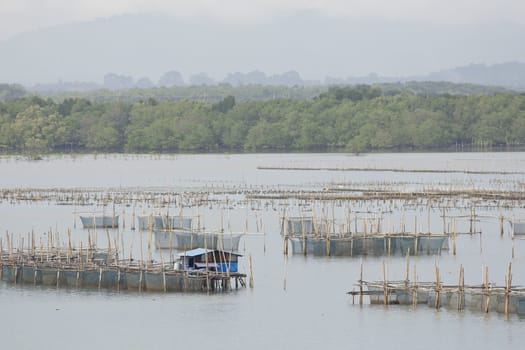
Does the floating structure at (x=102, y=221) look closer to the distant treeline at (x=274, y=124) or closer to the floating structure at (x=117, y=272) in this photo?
the floating structure at (x=117, y=272)

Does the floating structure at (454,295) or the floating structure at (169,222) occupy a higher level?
the floating structure at (169,222)

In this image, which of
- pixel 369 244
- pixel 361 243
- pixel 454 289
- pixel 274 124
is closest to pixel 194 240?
pixel 361 243

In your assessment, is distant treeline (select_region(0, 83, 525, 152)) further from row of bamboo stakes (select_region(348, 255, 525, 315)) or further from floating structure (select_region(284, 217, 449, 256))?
row of bamboo stakes (select_region(348, 255, 525, 315))

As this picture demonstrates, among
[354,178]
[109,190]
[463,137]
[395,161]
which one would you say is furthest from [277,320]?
[463,137]

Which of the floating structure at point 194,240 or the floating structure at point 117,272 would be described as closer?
the floating structure at point 117,272

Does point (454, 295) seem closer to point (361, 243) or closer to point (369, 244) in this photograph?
point (361, 243)

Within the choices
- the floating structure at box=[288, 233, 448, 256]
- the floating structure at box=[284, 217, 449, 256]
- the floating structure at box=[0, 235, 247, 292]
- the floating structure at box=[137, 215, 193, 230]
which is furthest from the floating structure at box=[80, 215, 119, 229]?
the floating structure at box=[0, 235, 247, 292]

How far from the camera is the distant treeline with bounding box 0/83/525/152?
14238cm

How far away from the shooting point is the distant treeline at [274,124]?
14238cm

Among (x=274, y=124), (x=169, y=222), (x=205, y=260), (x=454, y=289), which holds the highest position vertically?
(x=274, y=124)

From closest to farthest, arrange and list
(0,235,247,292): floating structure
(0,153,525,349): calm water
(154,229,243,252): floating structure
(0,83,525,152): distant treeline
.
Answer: (0,153,525,349): calm water < (0,235,247,292): floating structure < (154,229,243,252): floating structure < (0,83,525,152): distant treeline

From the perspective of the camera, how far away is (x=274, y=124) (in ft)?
492

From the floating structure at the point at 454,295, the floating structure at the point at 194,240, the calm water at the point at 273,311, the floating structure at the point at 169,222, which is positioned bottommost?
the calm water at the point at 273,311

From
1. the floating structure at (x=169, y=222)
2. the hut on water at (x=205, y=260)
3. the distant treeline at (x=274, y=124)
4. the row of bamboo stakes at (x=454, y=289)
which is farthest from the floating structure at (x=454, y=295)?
the distant treeline at (x=274, y=124)
